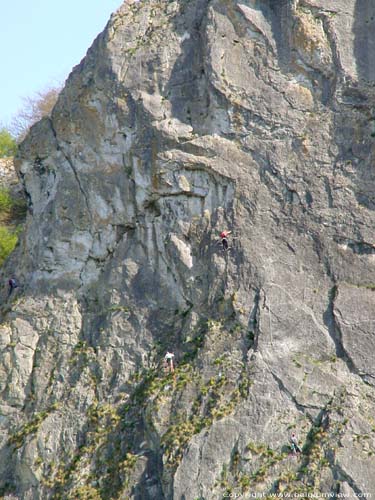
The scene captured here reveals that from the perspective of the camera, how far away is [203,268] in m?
29.6

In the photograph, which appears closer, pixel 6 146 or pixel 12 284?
pixel 12 284

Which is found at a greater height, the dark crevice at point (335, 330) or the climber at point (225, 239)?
the climber at point (225, 239)

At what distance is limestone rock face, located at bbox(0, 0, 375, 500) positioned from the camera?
2697cm

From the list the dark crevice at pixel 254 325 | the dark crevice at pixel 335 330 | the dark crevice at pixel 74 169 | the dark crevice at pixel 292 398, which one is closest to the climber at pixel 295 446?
the dark crevice at pixel 292 398

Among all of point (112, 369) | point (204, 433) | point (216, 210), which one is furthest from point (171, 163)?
point (204, 433)

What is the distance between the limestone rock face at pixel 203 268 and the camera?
27.0 meters

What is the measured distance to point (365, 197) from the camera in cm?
2919

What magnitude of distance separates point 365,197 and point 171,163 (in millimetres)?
5625

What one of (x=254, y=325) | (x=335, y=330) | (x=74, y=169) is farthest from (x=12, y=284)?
(x=335, y=330)

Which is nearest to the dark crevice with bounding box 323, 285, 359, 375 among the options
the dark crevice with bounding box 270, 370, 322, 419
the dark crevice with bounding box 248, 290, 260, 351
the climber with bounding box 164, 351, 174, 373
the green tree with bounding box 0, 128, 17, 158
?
the dark crevice with bounding box 270, 370, 322, 419

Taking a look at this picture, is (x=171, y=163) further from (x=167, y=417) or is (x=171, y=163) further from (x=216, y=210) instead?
(x=167, y=417)

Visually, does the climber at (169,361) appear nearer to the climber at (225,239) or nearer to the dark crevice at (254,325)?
the dark crevice at (254,325)

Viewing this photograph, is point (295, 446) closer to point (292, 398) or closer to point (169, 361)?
point (292, 398)

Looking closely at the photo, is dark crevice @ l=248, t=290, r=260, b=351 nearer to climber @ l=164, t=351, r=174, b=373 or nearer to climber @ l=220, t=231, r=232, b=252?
climber @ l=220, t=231, r=232, b=252
